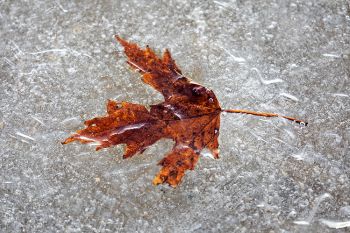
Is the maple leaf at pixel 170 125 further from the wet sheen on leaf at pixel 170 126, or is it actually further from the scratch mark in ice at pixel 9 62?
the scratch mark in ice at pixel 9 62

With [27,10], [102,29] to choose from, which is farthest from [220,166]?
[27,10]

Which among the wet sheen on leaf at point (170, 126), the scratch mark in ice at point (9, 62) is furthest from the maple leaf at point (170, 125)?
the scratch mark in ice at point (9, 62)

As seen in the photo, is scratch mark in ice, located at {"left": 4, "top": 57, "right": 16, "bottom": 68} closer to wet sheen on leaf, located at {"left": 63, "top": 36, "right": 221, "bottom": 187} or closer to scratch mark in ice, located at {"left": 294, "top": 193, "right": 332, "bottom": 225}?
wet sheen on leaf, located at {"left": 63, "top": 36, "right": 221, "bottom": 187}

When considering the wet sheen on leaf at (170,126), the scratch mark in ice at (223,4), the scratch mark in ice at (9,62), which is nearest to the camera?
the wet sheen on leaf at (170,126)

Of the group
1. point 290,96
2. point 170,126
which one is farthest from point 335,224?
point 170,126

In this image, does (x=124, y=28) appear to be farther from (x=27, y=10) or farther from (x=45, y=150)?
(x=45, y=150)

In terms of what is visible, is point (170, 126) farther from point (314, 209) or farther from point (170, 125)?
point (314, 209)

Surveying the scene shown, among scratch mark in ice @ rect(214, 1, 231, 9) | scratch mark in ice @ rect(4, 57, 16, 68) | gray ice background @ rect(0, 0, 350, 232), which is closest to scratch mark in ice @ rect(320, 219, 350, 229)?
gray ice background @ rect(0, 0, 350, 232)
